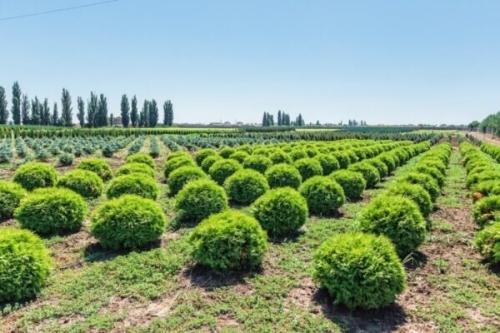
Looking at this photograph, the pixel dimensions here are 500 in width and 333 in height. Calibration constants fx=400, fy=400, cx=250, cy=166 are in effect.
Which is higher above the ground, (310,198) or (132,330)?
(310,198)

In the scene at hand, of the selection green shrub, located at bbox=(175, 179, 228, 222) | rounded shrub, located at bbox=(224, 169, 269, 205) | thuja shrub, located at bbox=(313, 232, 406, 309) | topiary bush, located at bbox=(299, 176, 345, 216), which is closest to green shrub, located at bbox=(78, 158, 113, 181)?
rounded shrub, located at bbox=(224, 169, 269, 205)

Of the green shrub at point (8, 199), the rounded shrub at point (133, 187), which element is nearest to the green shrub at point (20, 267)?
the rounded shrub at point (133, 187)

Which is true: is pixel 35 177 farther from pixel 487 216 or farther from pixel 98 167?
pixel 487 216

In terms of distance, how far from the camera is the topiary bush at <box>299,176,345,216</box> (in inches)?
417

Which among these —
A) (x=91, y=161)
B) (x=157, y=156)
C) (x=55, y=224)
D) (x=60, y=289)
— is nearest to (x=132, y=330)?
(x=60, y=289)

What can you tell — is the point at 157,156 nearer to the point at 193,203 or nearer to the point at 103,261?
the point at 193,203

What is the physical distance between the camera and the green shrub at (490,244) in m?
6.86

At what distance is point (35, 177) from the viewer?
507 inches

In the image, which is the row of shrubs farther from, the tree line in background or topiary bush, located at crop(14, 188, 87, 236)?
the tree line in background

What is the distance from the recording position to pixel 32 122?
9194cm

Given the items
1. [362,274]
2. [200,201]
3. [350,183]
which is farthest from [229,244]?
[350,183]

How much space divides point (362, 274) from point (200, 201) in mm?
5068

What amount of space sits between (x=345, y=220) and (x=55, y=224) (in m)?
6.83

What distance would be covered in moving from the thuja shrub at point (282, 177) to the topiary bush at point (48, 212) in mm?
6372
